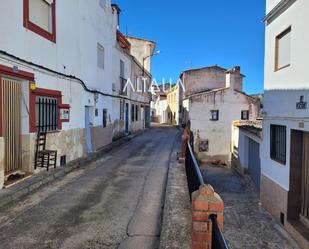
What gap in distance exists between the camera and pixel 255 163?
599 inches

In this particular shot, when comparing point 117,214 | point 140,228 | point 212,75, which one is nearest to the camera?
point 140,228

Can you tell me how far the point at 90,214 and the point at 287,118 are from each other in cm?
685

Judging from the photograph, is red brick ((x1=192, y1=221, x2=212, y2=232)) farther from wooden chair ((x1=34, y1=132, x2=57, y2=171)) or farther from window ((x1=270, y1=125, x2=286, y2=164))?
window ((x1=270, y1=125, x2=286, y2=164))

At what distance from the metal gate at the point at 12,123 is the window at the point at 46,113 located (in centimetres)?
81

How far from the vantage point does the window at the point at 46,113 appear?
8.89m

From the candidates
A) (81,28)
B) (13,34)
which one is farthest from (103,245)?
(81,28)

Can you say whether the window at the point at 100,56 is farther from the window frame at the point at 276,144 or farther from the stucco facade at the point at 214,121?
the stucco facade at the point at 214,121

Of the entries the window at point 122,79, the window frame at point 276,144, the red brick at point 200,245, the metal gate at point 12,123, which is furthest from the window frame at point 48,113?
the window at point 122,79

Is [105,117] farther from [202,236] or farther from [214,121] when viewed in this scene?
[202,236]

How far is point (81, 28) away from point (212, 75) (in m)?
24.5

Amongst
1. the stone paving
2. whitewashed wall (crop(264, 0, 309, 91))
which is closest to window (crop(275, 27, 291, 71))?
whitewashed wall (crop(264, 0, 309, 91))


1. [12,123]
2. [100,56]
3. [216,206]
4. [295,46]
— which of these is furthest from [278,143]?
[100,56]

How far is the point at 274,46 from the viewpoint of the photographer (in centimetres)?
1134

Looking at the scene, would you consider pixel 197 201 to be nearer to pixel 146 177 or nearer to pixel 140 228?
pixel 140 228
